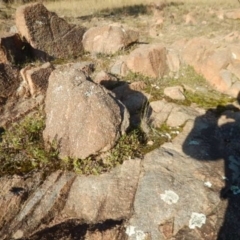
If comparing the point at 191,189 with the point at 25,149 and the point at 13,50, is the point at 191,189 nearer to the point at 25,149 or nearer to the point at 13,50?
the point at 25,149

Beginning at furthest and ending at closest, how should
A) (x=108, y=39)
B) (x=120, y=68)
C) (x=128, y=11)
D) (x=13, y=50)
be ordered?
(x=128, y=11) → (x=108, y=39) → (x=13, y=50) → (x=120, y=68)

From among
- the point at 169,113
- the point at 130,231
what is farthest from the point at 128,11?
the point at 130,231

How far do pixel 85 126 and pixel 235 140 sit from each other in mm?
2183

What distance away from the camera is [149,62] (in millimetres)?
6250

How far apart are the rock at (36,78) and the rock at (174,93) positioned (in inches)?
85.1

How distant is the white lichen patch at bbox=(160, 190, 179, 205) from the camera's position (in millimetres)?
3584

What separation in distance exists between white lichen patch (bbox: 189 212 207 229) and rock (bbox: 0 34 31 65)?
16.4ft

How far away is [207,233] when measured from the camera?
328 cm

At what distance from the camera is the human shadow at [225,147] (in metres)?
3.43

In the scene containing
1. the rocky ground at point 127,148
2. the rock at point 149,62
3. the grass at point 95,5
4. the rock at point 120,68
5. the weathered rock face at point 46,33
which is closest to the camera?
the rocky ground at point 127,148

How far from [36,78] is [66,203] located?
2656 mm

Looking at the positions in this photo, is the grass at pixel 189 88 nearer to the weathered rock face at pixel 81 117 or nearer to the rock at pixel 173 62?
the rock at pixel 173 62

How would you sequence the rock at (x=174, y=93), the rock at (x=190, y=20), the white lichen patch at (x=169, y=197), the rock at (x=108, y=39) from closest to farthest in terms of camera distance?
the white lichen patch at (x=169, y=197)
the rock at (x=174, y=93)
the rock at (x=108, y=39)
the rock at (x=190, y=20)

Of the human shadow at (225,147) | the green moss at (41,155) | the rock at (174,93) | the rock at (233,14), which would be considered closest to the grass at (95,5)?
the rock at (233,14)
